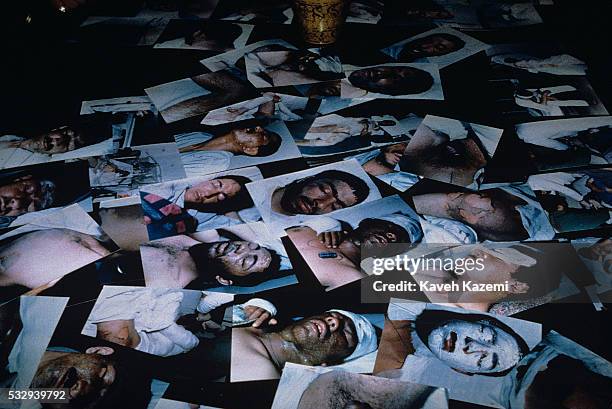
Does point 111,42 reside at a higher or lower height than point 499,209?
higher

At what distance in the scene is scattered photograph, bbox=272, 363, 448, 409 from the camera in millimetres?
717

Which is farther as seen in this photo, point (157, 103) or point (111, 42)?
point (111, 42)

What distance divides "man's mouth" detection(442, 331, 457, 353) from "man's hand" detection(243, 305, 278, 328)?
245mm

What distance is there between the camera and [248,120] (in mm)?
1188

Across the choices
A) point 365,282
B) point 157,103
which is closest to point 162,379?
point 365,282

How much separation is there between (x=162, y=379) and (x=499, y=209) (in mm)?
623

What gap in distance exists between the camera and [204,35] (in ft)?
4.79

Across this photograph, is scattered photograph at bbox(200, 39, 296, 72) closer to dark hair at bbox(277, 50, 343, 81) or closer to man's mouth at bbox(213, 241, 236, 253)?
dark hair at bbox(277, 50, 343, 81)

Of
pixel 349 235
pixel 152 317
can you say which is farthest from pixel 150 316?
pixel 349 235

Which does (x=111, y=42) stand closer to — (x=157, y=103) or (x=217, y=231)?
(x=157, y=103)

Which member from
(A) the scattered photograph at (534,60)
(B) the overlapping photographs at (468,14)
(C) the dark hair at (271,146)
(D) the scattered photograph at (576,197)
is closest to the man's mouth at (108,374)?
(C) the dark hair at (271,146)

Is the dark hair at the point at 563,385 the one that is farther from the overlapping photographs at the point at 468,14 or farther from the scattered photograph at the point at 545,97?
the overlapping photographs at the point at 468,14

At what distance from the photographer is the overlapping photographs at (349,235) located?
88 centimetres

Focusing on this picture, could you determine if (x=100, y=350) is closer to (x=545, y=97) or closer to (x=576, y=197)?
(x=576, y=197)
